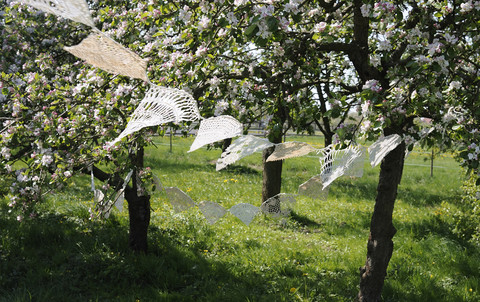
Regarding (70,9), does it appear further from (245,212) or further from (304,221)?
(304,221)

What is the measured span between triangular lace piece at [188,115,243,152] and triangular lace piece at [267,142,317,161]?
27 cm

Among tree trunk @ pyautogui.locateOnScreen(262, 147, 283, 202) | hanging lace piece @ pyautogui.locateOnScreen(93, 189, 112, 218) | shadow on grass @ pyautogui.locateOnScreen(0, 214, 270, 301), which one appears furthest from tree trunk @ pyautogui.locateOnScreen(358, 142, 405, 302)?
tree trunk @ pyautogui.locateOnScreen(262, 147, 283, 202)

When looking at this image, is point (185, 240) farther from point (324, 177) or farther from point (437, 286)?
point (324, 177)

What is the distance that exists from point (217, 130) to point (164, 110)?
0.28 m

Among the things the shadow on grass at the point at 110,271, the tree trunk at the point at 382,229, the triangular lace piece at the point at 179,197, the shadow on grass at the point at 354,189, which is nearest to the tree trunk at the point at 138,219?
the shadow on grass at the point at 110,271

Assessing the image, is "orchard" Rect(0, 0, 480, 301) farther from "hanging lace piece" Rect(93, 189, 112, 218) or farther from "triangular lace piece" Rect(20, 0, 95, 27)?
"triangular lace piece" Rect(20, 0, 95, 27)

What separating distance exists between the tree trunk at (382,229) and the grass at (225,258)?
56 cm

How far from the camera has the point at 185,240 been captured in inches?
238

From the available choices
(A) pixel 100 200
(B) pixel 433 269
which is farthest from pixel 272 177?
(A) pixel 100 200

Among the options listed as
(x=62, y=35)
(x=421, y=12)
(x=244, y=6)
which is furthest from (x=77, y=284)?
(x=421, y=12)

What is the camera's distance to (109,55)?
1806mm

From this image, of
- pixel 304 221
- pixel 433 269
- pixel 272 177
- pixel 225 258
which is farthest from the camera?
pixel 272 177

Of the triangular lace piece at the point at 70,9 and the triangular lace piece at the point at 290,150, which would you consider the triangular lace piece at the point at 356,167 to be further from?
the triangular lace piece at the point at 70,9

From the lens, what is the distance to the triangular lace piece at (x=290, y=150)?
83.3 inches
